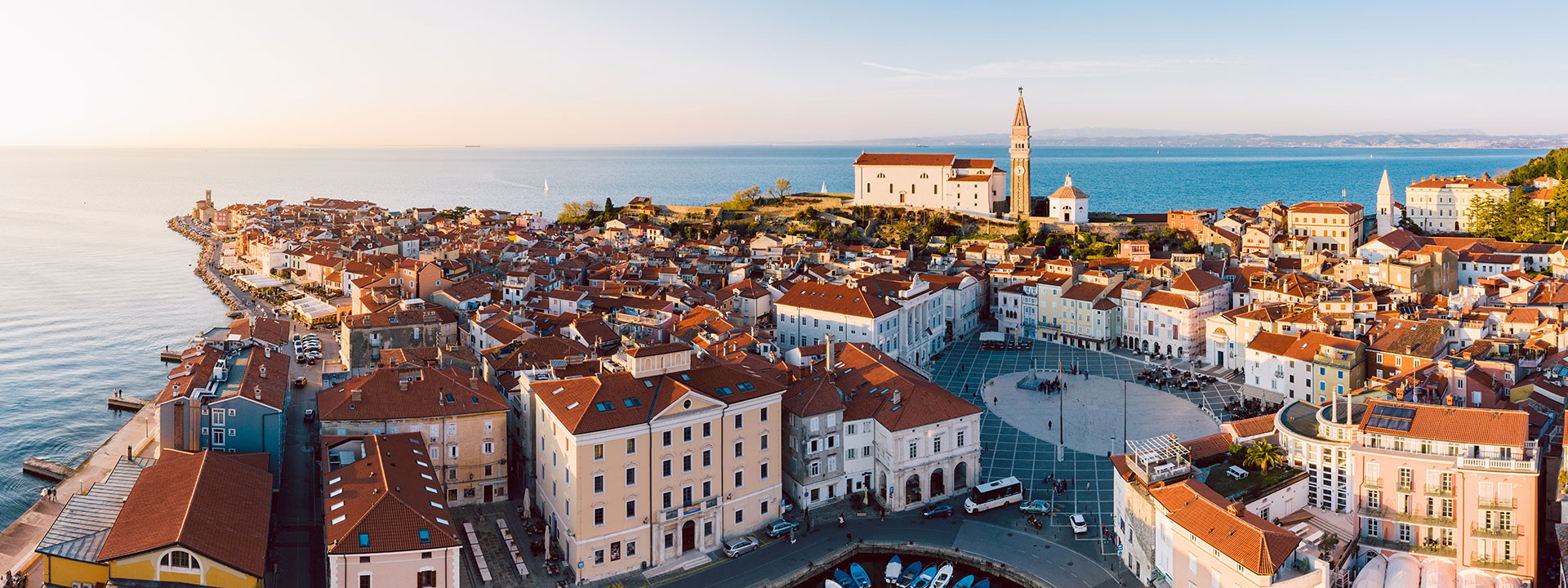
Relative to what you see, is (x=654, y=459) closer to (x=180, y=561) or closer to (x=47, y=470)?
(x=180, y=561)

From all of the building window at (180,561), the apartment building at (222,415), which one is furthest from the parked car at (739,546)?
the apartment building at (222,415)

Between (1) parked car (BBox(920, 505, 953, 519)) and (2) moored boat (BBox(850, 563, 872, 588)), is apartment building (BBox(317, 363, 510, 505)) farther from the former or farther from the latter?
(1) parked car (BBox(920, 505, 953, 519))

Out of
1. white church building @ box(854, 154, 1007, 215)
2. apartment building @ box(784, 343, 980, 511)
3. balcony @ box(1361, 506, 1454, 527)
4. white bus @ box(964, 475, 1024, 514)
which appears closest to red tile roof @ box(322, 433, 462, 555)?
apartment building @ box(784, 343, 980, 511)

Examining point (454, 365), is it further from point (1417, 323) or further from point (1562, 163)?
point (1562, 163)

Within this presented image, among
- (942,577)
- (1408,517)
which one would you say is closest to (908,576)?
(942,577)

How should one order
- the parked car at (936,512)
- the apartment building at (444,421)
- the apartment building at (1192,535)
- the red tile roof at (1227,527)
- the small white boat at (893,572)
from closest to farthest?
1. the red tile roof at (1227,527)
2. the apartment building at (1192,535)
3. the small white boat at (893,572)
4. the apartment building at (444,421)
5. the parked car at (936,512)

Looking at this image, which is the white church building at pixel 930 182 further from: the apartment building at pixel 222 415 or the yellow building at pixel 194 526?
the yellow building at pixel 194 526
